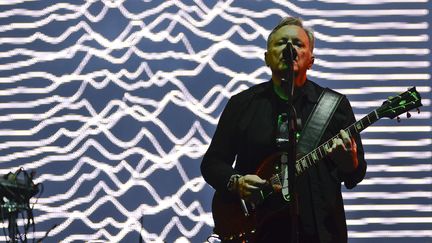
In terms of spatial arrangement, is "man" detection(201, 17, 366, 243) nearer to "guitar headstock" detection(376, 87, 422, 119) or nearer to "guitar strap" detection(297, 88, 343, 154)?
"guitar strap" detection(297, 88, 343, 154)

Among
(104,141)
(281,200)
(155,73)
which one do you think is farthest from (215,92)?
(281,200)

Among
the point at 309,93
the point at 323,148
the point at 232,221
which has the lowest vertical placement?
the point at 232,221

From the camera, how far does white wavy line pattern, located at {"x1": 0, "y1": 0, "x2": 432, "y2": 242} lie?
5.19 m

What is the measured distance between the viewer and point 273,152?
400cm

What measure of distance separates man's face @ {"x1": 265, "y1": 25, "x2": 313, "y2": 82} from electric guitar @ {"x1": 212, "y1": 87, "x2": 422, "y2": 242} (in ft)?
1.24

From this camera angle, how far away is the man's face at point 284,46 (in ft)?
13.5

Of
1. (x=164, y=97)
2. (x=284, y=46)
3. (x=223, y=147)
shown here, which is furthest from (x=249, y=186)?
(x=164, y=97)

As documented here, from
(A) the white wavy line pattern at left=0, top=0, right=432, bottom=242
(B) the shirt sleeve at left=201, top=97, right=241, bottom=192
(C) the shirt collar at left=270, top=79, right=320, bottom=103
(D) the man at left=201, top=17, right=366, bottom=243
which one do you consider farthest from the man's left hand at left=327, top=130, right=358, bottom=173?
(A) the white wavy line pattern at left=0, top=0, right=432, bottom=242

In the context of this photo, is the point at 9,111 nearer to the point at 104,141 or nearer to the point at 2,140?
the point at 2,140

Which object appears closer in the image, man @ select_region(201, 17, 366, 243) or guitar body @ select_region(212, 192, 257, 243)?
man @ select_region(201, 17, 366, 243)

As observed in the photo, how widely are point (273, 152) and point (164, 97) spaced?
1.51 meters

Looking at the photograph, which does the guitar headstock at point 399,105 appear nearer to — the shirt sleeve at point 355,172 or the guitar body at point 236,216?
A: the shirt sleeve at point 355,172

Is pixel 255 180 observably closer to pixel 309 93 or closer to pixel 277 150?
pixel 277 150

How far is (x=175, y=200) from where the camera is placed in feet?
17.1
